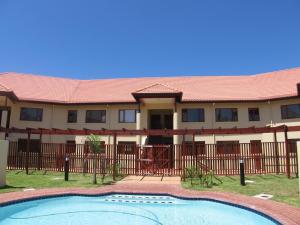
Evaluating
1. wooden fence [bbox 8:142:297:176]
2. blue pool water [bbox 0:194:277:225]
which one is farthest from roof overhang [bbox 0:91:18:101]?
blue pool water [bbox 0:194:277:225]

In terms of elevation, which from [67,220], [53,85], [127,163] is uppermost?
[53,85]

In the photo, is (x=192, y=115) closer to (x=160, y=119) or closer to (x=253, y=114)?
(x=160, y=119)

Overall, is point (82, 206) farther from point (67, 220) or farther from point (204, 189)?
point (204, 189)

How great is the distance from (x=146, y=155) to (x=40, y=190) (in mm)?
11144

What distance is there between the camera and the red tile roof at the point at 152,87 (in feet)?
90.7

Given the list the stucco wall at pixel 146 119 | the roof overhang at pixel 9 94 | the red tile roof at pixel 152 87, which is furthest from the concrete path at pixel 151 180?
the roof overhang at pixel 9 94

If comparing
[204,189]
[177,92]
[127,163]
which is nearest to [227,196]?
[204,189]

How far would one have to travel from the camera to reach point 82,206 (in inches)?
477

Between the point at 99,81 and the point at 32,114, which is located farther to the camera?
the point at 99,81

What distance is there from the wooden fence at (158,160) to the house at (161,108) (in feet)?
10.2

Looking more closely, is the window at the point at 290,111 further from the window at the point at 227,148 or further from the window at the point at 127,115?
the window at the point at 127,115

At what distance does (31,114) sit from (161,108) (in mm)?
12866

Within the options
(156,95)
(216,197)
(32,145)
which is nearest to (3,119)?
(32,145)

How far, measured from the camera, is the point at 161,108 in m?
28.5
